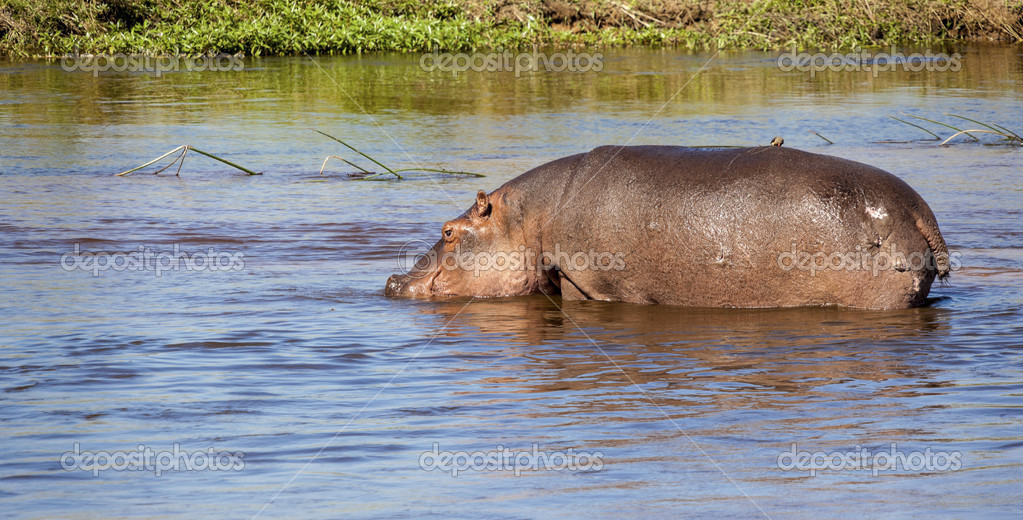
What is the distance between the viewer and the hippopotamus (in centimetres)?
664

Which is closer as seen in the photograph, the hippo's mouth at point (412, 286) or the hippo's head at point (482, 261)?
the hippo's head at point (482, 261)

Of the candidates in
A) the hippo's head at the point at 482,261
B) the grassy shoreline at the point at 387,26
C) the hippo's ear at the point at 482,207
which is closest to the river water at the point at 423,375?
the hippo's head at the point at 482,261

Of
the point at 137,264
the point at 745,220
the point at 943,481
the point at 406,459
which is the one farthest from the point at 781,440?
the point at 137,264

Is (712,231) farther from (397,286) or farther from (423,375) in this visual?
(397,286)

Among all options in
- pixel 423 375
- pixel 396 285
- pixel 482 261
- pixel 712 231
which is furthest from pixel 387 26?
pixel 423 375

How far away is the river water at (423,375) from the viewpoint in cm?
427

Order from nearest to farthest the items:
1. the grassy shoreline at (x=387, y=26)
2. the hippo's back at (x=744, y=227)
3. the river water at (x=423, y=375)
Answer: the river water at (x=423, y=375) < the hippo's back at (x=744, y=227) < the grassy shoreline at (x=387, y=26)

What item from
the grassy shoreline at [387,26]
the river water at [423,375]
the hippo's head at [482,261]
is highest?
the grassy shoreline at [387,26]

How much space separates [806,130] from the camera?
50.7ft

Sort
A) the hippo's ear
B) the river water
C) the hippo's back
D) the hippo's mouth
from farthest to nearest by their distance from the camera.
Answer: the hippo's mouth
the hippo's ear
the hippo's back
the river water

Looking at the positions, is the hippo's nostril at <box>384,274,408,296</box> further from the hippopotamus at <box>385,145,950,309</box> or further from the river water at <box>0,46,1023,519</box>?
the hippopotamus at <box>385,145,950,309</box>

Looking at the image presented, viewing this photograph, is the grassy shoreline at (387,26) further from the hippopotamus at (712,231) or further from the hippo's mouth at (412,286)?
the hippopotamus at (712,231)

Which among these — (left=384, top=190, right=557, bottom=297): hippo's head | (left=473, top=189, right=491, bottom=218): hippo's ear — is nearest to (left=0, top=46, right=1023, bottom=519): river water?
(left=384, top=190, right=557, bottom=297): hippo's head

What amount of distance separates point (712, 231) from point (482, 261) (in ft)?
5.45
